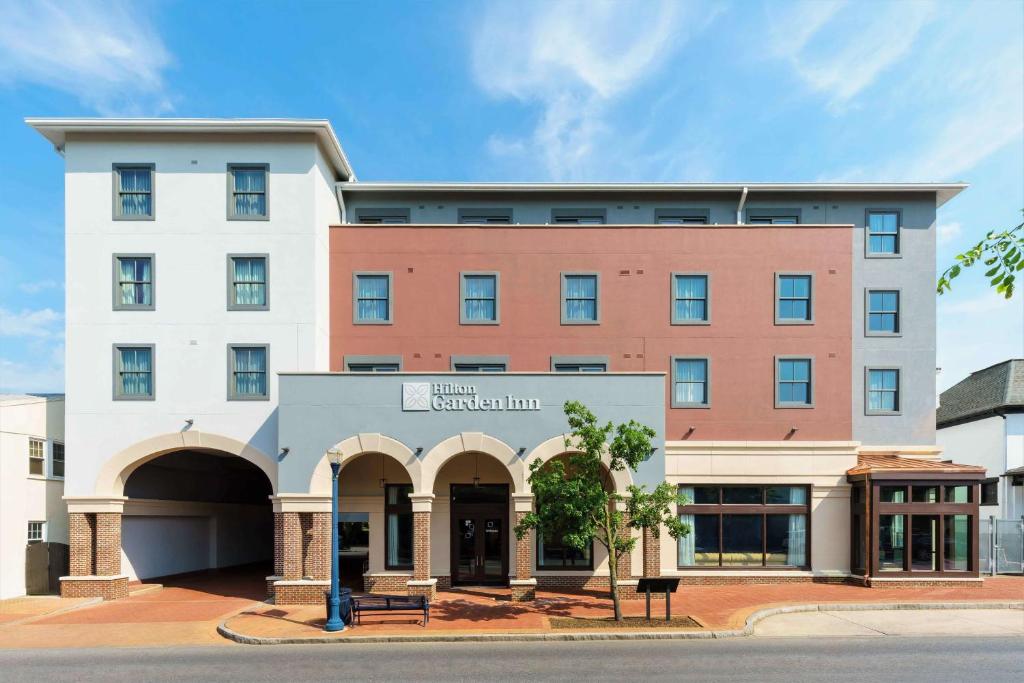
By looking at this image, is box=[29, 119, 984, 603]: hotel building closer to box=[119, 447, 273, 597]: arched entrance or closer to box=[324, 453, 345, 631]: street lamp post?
box=[119, 447, 273, 597]: arched entrance

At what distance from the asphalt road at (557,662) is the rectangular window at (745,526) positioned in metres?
7.15

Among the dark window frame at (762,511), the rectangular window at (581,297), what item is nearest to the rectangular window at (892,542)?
the dark window frame at (762,511)

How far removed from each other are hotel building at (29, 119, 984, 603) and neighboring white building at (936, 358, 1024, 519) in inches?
353

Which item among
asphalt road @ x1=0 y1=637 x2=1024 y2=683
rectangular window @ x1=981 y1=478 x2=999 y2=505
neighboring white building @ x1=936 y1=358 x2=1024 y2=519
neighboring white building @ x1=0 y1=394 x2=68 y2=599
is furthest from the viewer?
rectangular window @ x1=981 y1=478 x2=999 y2=505

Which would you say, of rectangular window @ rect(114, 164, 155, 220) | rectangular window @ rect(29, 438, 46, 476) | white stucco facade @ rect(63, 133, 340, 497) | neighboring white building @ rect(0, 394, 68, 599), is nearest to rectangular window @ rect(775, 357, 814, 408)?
white stucco facade @ rect(63, 133, 340, 497)

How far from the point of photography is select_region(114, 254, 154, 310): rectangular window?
68.2 feet

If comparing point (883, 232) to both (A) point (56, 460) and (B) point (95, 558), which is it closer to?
(B) point (95, 558)

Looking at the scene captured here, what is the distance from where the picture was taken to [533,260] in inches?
885

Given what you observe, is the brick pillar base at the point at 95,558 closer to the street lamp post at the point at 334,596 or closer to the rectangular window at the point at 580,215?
the street lamp post at the point at 334,596

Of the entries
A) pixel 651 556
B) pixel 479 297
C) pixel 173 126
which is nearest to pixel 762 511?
pixel 651 556

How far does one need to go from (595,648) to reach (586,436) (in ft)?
15.5

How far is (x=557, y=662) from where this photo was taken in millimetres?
12719

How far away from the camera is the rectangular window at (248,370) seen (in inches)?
813

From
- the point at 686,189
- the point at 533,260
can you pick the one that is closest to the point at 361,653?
the point at 533,260
